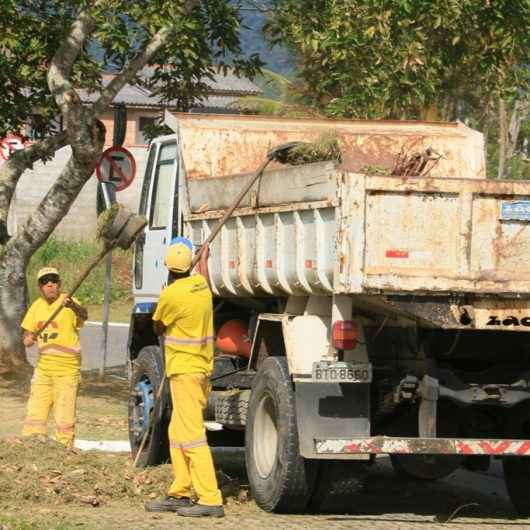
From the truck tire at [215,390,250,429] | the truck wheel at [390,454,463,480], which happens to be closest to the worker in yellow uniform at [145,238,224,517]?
the truck tire at [215,390,250,429]

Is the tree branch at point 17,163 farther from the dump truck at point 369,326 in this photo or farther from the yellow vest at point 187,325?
the yellow vest at point 187,325

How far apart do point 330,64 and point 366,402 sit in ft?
26.5

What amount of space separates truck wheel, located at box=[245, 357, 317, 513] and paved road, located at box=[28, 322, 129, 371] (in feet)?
38.0

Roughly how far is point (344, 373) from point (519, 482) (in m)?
1.74

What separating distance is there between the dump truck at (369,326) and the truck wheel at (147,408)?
221 mm

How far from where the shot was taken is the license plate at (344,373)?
10070 millimetres

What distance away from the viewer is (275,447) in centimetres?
1089

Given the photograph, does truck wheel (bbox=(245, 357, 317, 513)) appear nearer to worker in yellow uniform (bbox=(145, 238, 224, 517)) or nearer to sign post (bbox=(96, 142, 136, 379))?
worker in yellow uniform (bbox=(145, 238, 224, 517))

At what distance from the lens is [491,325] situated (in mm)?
9844

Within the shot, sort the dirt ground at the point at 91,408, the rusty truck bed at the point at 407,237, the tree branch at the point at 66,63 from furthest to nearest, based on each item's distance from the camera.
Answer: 1. the tree branch at the point at 66,63
2. the dirt ground at the point at 91,408
3. the rusty truck bed at the point at 407,237

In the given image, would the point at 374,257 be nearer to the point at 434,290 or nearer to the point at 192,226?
the point at 434,290

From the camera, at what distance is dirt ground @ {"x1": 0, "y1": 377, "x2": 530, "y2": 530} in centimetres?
1014

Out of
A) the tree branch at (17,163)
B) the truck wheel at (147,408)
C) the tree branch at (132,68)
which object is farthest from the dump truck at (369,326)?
the tree branch at (17,163)

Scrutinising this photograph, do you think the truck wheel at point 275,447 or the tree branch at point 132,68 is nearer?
the truck wheel at point 275,447
